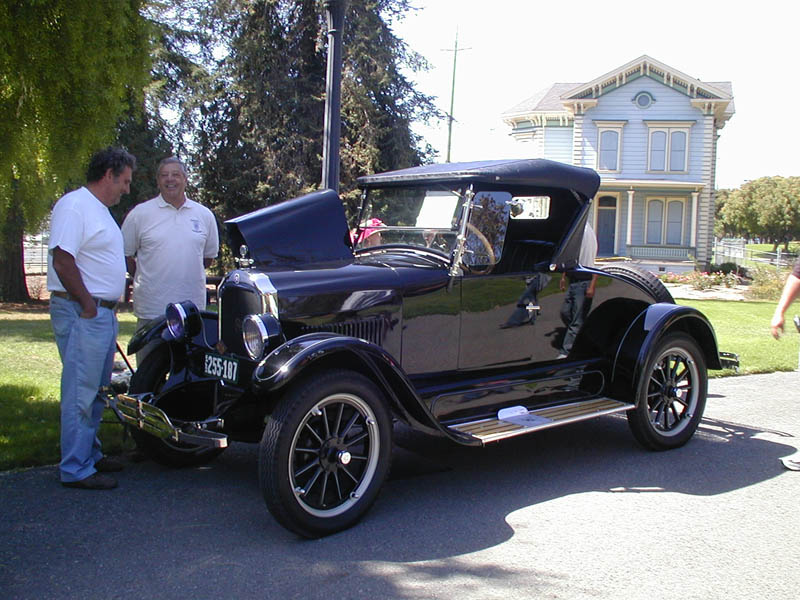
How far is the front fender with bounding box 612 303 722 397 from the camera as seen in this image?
5.61 metres

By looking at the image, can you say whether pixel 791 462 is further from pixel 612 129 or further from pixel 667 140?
pixel 667 140

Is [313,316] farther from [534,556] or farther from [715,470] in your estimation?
[715,470]

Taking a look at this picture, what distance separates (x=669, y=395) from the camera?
5.87 metres

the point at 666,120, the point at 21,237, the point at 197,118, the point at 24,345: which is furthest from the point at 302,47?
the point at 666,120

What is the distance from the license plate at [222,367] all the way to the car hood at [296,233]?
0.65 metres

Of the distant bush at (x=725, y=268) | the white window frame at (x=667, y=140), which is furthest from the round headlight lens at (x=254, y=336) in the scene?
the white window frame at (x=667, y=140)

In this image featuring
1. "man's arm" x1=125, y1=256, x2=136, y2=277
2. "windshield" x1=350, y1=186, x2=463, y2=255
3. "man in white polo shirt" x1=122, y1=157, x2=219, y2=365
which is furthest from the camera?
"man's arm" x1=125, y1=256, x2=136, y2=277

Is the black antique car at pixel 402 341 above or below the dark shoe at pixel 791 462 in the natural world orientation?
above

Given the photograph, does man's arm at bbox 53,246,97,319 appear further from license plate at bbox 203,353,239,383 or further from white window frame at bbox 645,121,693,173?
white window frame at bbox 645,121,693,173

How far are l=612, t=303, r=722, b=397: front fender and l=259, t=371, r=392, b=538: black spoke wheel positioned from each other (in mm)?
2250

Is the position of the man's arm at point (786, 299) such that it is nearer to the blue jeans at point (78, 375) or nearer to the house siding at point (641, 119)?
the blue jeans at point (78, 375)

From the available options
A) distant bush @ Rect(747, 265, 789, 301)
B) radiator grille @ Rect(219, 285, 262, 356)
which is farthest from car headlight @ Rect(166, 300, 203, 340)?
distant bush @ Rect(747, 265, 789, 301)

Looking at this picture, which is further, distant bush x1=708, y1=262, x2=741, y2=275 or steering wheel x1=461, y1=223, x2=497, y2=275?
distant bush x1=708, y1=262, x2=741, y2=275

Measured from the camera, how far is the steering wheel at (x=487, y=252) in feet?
16.9
